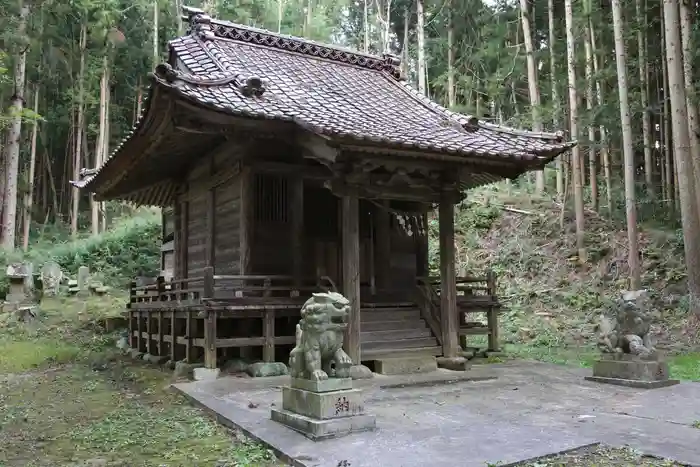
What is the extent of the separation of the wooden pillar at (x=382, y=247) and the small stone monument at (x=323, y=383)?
5.38 m

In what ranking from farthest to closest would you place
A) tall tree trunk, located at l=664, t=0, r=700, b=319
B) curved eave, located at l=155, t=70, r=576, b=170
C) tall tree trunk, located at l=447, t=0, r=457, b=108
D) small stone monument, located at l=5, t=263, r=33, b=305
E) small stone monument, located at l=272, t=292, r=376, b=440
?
tall tree trunk, located at l=447, t=0, r=457, b=108 < small stone monument, located at l=5, t=263, r=33, b=305 < tall tree trunk, located at l=664, t=0, r=700, b=319 < curved eave, located at l=155, t=70, r=576, b=170 < small stone monument, located at l=272, t=292, r=376, b=440

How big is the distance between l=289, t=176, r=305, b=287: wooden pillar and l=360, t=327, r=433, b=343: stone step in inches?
59.3

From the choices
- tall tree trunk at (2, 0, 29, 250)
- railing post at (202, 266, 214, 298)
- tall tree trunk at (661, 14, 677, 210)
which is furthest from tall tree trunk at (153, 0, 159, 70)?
railing post at (202, 266, 214, 298)

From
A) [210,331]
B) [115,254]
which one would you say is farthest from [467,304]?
[115,254]

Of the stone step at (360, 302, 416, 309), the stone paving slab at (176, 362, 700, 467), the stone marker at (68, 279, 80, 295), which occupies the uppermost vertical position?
the stone marker at (68, 279, 80, 295)

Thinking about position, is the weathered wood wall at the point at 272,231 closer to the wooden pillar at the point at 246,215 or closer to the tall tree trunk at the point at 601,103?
the wooden pillar at the point at 246,215

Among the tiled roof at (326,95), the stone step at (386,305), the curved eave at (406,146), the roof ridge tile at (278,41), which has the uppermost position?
the roof ridge tile at (278,41)

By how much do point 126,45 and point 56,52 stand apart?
3.64 metres

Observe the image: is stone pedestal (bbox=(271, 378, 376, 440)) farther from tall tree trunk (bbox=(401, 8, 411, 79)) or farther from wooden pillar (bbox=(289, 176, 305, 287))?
tall tree trunk (bbox=(401, 8, 411, 79))

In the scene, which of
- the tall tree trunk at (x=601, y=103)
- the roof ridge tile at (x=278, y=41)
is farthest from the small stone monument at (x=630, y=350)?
the tall tree trunk at (x=601, y=103)

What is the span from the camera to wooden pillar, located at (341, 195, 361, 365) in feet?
27.7

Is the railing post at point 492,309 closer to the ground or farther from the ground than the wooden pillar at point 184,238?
closer to the ground

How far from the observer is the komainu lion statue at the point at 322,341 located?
17.6 ft

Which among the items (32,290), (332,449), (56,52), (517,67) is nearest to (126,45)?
(56,52)
